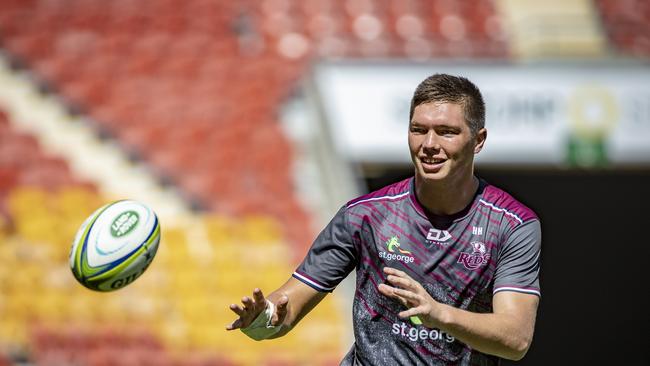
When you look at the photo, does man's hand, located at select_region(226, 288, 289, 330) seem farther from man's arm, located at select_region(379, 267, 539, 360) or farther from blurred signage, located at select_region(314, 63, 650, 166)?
blurred signage, located at select_region(314, 63, 650, 166)

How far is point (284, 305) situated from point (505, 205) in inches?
40.5

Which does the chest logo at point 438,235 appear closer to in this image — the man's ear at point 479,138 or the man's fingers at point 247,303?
the man's ear at point 479,138

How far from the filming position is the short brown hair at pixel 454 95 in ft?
12.1

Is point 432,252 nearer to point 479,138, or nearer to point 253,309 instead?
point 479,138

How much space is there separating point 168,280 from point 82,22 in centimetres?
542

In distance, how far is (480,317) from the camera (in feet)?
11.1

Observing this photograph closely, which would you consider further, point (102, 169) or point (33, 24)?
point (33, 24)

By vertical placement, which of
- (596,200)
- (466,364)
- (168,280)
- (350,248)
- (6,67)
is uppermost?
(6,67)

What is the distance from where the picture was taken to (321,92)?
1152cm

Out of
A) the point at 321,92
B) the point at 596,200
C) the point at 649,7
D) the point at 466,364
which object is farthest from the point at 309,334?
the point at 649,7

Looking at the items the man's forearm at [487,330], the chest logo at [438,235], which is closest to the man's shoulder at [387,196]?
the chest logo at [438,235]

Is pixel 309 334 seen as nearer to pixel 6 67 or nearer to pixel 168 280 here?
pixel 168 280

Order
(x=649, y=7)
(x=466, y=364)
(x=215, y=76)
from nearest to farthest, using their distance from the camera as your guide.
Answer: (x=466, y=364)
(x=215, y=76)
(x=649, y=7)

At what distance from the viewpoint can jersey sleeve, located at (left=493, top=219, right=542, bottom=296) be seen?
367 cm
